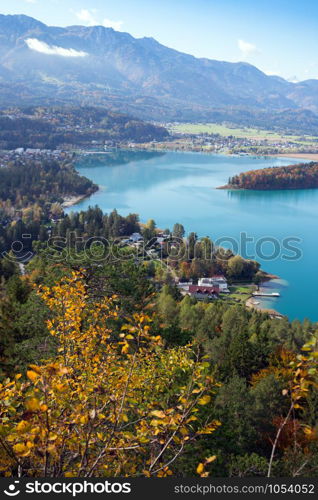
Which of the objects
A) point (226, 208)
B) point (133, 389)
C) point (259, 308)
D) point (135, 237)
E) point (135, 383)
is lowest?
point (259, 308)

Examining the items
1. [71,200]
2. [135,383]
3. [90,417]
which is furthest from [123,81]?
[90,417]

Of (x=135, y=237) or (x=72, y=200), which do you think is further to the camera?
(x=72, y=200)

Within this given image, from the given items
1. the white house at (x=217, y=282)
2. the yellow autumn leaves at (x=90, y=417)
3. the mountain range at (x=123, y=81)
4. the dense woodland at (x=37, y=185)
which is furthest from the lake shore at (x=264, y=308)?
the mountain range at (x=123, y=81)

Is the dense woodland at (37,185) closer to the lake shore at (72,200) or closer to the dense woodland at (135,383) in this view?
the lake shore at (72,200)

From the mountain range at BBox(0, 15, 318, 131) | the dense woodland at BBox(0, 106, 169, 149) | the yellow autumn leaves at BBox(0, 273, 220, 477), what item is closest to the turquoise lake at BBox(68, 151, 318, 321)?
the dense woodland at BBox(0, 106, 169, 149)

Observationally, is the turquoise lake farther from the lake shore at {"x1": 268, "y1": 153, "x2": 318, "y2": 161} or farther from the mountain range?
the mountain range

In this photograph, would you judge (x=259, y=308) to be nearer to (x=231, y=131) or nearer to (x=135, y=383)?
(x=135, y=383)

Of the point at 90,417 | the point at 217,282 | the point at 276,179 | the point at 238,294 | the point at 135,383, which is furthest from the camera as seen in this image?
the point at 276,179
